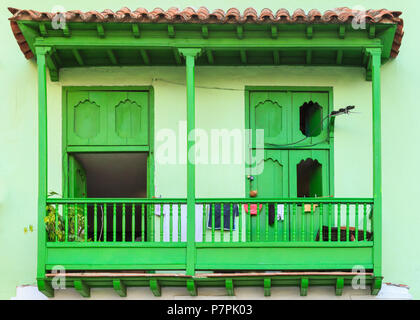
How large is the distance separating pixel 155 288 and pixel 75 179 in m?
2.27

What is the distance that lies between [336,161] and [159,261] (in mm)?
3089

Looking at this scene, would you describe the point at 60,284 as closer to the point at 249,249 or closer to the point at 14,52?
the point at 249,249

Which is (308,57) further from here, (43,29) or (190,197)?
(43,29)

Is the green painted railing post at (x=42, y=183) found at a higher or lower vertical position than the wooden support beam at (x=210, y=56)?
lower

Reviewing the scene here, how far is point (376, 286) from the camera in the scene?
11953mm

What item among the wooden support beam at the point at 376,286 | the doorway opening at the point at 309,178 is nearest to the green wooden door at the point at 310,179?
the doorway opening at the point at 309,178

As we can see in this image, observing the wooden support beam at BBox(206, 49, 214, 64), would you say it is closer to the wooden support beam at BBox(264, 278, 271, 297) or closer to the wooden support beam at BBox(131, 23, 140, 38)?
the wooden support beam at BBox(131, 23, 140, 38)

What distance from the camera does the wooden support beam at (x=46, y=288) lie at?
39.0 feet

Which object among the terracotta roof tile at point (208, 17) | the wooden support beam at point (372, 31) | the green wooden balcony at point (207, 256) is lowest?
the green wooden balcony at point (207, 256)

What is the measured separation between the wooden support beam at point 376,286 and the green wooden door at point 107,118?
151 inches

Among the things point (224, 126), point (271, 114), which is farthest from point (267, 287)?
point (271, 114)

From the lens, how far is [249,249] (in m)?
12.0

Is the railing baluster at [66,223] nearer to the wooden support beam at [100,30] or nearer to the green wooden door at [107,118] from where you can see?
the green wooden door at [107,118]

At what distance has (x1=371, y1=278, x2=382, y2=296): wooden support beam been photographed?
1188 centimetres
